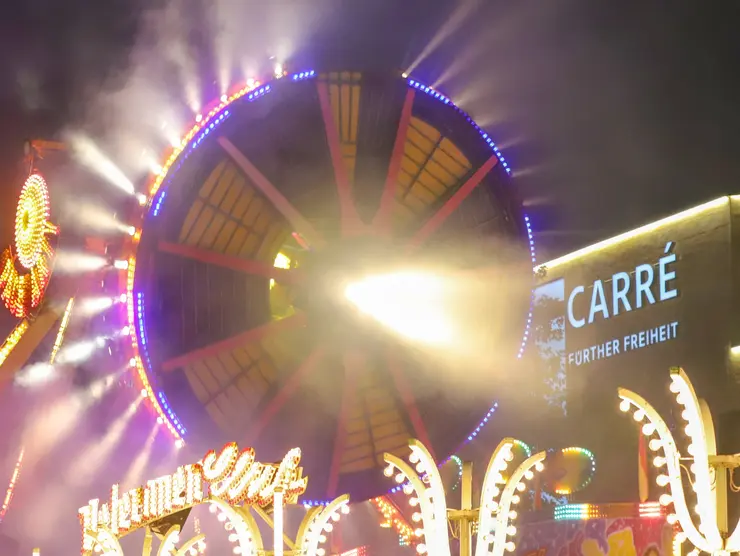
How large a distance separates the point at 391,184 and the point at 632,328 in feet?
22.5

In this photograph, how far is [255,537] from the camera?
12.2m

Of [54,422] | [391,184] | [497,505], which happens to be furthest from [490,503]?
[54,422]

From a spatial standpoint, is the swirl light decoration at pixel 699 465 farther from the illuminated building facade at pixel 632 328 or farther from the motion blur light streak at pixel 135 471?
the motion blur light streak at pixel 135 471

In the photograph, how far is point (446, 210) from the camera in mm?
15617

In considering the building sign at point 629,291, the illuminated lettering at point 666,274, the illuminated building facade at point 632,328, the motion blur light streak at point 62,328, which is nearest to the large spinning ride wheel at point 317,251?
the illuminated building facade at point 632,328

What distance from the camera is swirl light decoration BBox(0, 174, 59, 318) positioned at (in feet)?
57.8

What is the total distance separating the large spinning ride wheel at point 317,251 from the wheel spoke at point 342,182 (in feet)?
0.07

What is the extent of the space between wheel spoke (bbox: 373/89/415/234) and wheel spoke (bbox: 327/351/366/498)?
72.5 inches

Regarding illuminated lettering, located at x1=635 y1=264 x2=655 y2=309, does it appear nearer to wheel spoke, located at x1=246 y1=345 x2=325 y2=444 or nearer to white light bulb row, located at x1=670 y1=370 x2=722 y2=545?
wheel spoke, located at x1=246 y1=345 x2=325 y2=444

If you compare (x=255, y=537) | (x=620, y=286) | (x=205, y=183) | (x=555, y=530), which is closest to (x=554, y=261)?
(x=620, y=286)

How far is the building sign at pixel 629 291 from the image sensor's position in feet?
62.0

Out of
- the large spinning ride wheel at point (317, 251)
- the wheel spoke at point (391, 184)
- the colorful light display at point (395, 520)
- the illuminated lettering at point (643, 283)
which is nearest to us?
the large spinning ride wheel at point (317, 251)

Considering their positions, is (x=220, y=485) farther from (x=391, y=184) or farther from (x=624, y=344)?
(x=624, y=344)

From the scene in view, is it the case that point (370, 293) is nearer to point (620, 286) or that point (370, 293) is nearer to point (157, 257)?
point (157, 257)
